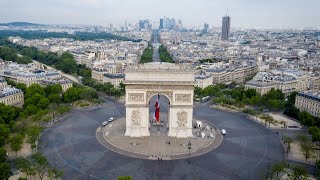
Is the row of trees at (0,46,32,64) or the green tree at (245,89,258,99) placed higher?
the row of trees at (0,46,32,64)

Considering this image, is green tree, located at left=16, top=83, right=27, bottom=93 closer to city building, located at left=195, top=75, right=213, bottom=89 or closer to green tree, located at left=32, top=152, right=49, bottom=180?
green tree, located at left=32, top=152, right=49, bottom=180

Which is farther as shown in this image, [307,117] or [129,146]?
[307,117]

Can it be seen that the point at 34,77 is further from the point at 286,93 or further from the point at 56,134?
the point at 286,93

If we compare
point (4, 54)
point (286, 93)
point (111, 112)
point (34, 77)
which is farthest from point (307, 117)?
point (4, 54)

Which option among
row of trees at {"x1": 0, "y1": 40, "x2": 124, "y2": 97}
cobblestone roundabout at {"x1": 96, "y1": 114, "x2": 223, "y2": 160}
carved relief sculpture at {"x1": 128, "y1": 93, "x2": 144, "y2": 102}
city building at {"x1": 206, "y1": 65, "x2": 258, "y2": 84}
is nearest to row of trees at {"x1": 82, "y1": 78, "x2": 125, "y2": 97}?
row of trees at {"x1": 0, "y1": 40, "x2": 124, "y2": 97}

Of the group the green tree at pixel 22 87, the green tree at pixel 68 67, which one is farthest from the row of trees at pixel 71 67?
the green tree at pixel 22 87

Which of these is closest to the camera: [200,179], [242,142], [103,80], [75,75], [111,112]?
[200,179]
